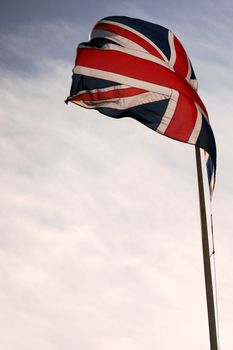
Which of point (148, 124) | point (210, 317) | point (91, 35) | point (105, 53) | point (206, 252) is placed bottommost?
point (210, 317)

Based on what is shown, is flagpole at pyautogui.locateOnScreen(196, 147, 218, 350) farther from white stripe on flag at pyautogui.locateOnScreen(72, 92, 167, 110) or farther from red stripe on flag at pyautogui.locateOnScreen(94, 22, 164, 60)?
red stripe on flag at pyautogui.locateOnScreen(94, 22, 164, 60)

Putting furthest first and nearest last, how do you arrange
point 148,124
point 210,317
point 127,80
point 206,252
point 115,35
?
point 115,35
point 127,80
point 148,124
point 206,252
point 210,317

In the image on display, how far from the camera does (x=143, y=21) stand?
11.2 m

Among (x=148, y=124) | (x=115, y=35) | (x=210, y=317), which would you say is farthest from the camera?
(x=115, y=35)

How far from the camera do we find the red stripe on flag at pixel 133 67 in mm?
10078

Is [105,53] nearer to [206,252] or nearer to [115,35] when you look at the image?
[115,35]

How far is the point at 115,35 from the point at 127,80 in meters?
1.29

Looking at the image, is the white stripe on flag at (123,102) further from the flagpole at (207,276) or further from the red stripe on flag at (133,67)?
the flagpole at (207,276)

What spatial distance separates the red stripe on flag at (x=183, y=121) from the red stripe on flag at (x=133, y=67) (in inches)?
12.2

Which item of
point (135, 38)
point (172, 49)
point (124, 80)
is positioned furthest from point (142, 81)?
point (172, 49)

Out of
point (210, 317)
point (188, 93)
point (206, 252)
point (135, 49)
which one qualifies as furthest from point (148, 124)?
point (210, 317)

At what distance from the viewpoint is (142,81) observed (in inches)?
396

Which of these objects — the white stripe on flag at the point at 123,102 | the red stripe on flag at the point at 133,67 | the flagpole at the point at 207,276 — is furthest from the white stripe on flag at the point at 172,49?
the flagpole at the point at 207,276

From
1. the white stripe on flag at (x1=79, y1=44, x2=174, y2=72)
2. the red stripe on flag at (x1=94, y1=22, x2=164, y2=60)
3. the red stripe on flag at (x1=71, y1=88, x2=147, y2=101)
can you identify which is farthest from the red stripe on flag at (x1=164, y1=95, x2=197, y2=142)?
the red stripe on flag at (x1=94, y1=22, x2=164, y2=60)
